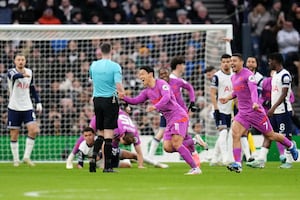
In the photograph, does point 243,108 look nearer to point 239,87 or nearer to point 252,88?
point 239,87

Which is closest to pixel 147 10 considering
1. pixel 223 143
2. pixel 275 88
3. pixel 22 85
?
pixel 22 85

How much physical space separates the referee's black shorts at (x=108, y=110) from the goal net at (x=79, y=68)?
6266mm

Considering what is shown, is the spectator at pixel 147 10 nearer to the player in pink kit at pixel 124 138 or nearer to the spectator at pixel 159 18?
the spectator at pixel 159 18

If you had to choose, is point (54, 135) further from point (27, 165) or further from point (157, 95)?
point (157, 95)

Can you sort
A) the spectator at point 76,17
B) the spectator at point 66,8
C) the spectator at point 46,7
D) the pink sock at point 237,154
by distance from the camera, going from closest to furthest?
the pink sock at point 237,154, the spectator at point 76,17, the spectator at point 46,7, the spectator at point 66,8

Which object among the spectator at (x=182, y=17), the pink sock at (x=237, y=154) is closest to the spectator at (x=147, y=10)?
the spectator at (x=182, y=17)

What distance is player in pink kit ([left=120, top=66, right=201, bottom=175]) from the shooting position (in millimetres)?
17594

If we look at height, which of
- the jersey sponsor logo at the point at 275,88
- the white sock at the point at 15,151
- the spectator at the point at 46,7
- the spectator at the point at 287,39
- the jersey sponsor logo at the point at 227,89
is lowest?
the white sock at the point at 15,151

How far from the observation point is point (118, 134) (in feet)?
68.2

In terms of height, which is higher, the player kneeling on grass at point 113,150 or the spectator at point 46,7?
the spectator at point 46,7

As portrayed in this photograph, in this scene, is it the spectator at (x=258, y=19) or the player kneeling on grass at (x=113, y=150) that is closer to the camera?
the player kneeling on grass at (x=113, y=150)

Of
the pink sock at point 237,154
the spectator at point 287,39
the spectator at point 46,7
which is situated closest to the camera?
the pink sock at point 237,154

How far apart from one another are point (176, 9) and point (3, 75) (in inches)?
240

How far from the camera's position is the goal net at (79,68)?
25219 mm
